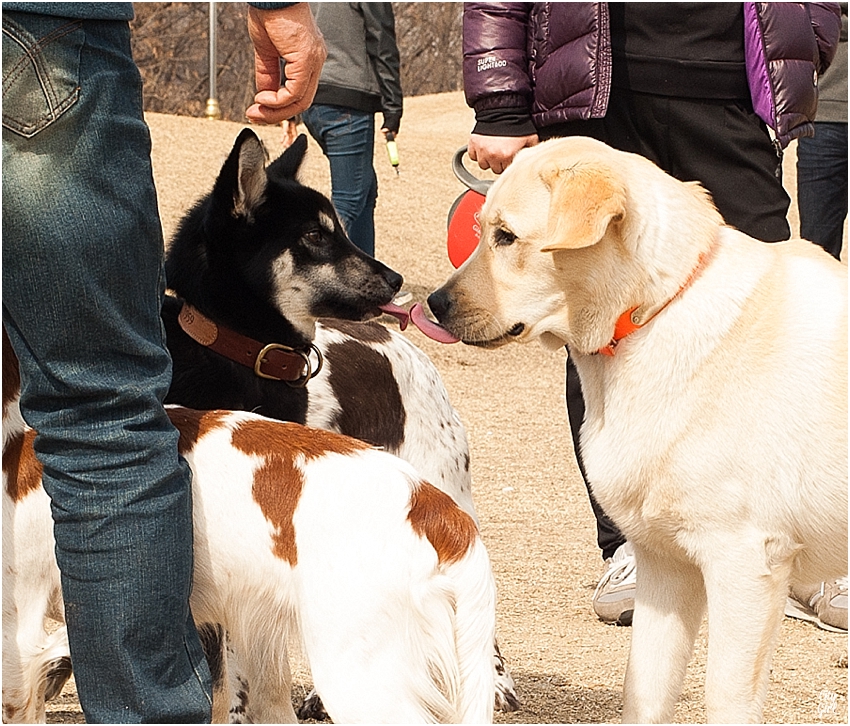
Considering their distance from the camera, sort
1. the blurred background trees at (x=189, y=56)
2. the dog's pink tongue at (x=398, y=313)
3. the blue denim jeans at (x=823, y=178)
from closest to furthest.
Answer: the dog's pink tongue at (x=398, y=313) → the blue denim jeans at (x=823, y=178) → the blurred background trees at (x=189, y=56)

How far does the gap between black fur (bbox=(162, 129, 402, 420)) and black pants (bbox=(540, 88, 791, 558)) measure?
86 cm

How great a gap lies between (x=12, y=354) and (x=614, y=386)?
1.43 m

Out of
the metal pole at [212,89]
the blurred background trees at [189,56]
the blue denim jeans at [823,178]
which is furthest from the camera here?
the blurred background trees at [189,56]

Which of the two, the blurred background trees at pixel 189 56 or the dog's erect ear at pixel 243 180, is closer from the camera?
the dog's erect ear at pixel 243 180

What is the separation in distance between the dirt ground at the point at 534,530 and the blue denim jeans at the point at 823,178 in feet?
7.00

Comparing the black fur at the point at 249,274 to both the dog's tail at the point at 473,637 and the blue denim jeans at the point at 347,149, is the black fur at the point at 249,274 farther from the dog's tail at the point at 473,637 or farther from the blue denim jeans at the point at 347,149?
the blue denim jeans at the point at 347,149

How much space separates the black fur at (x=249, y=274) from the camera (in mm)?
3703

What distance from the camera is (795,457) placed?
2758 millimetres

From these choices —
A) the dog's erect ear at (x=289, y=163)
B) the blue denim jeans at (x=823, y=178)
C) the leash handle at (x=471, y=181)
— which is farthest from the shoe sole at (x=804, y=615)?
the blue denim jeans at (x=823, y=178)

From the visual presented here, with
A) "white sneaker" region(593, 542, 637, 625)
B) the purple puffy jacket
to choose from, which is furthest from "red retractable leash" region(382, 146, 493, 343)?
"white sneaker" region(593, 542, 637, 625)

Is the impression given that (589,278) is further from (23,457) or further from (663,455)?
(23,457)

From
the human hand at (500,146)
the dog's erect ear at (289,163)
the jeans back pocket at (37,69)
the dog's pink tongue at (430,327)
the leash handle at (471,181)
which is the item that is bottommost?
the dog's pink tongue at (430,327)

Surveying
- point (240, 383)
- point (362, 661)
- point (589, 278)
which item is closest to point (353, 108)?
point (240, 383)

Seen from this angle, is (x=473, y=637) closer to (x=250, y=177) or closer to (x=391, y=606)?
(x=391, y=606)
